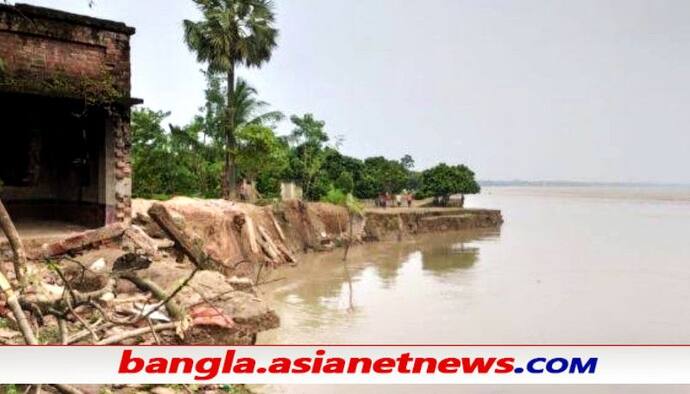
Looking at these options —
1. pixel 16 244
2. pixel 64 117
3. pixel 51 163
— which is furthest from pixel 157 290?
pixel 51 163

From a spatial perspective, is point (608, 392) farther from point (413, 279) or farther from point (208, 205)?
point (208, 205)

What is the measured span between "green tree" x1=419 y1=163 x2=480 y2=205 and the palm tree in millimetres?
20038

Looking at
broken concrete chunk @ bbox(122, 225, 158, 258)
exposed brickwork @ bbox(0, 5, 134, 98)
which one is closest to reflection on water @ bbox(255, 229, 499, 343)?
broken concrete chunk @ bbox(122, 225, 158, 258)

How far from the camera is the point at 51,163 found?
1534 cm

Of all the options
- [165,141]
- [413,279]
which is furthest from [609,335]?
[165,141]

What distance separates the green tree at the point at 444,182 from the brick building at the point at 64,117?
3438cm

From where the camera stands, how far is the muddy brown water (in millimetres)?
12930

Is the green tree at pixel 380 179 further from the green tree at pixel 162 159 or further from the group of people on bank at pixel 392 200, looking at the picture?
the green tree at pixel 162 159

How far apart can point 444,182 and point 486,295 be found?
28846 mm

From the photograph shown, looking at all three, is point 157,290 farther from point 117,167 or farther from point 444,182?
point 444,182

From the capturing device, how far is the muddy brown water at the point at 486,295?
42.4 feet

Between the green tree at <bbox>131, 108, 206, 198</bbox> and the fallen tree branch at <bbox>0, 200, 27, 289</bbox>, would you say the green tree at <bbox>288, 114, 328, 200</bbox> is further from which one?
the fallen tree branch at <bbox>0, 200, 27, 289</bbox>

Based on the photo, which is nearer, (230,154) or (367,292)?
(367,292)

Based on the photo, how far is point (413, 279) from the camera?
20969 millimetres
